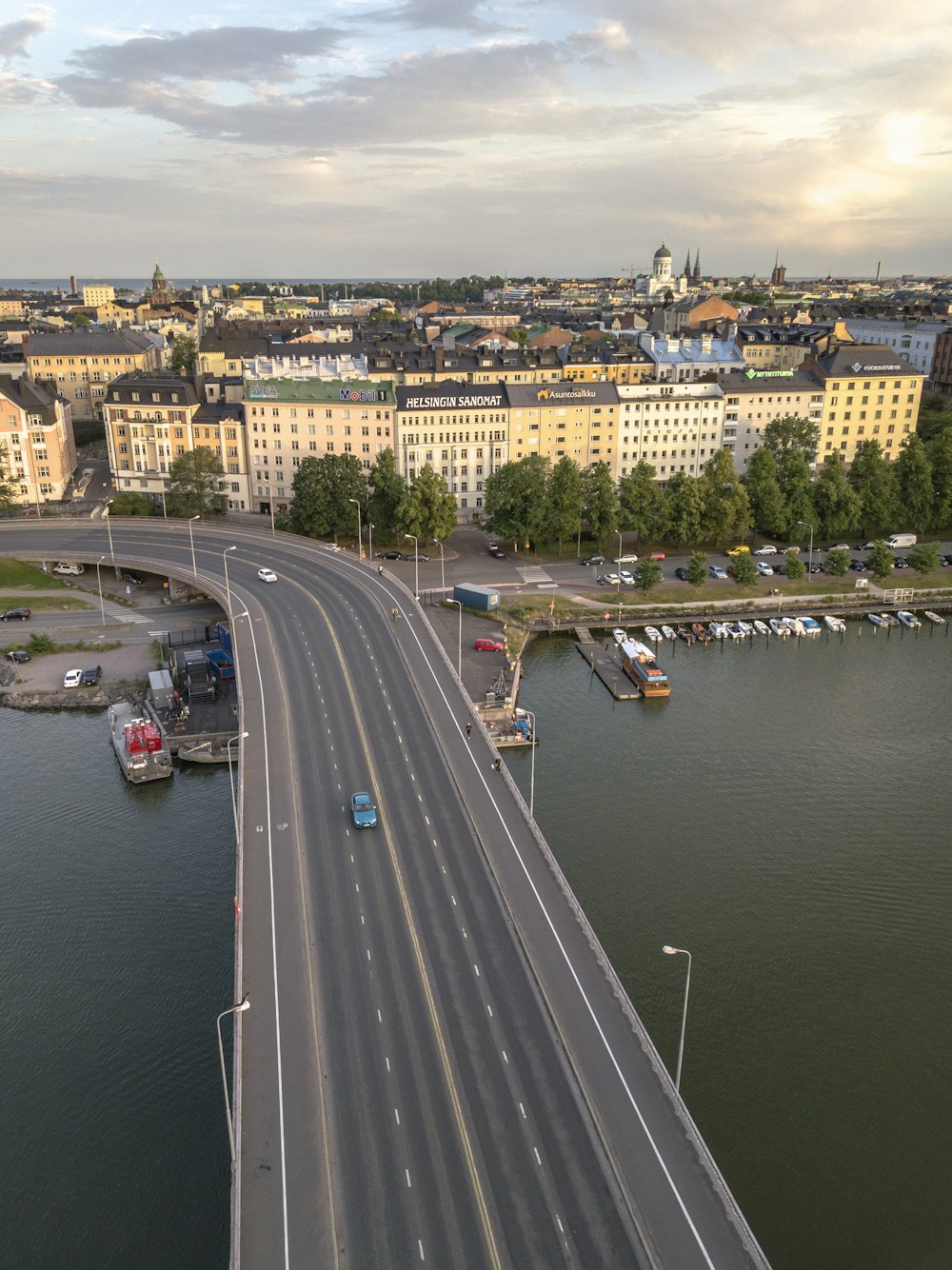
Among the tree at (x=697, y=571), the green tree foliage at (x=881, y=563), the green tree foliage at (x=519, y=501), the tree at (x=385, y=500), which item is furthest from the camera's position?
the tree at (x=385, y=500)

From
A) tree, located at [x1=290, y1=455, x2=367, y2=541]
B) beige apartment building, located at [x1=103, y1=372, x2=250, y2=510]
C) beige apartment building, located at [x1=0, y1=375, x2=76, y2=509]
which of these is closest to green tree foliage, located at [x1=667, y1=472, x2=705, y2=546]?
tree, located at [x1=290, y1=455, x2=367, y2=541]

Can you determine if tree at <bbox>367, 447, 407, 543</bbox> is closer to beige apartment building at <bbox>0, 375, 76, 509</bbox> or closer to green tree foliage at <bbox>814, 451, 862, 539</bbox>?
beige apartment building at <bbox>0, 375, 76, 509</bbox>

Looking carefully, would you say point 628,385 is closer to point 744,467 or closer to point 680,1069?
point 744,467

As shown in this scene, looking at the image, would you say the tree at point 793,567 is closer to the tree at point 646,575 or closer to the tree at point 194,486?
the tree at point 646,575

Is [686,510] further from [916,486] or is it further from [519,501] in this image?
[916,486]

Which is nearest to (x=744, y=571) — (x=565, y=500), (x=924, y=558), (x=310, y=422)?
(x=565, y=500)

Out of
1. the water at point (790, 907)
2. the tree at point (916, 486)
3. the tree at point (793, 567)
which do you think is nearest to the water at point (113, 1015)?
the water at point (790, 907)

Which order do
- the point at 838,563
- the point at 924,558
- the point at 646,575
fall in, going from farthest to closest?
the point at 924,558, the point at 838,563, the point at 646,575

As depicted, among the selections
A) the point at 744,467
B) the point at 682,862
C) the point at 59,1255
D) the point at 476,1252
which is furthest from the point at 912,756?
the point at 744,467
